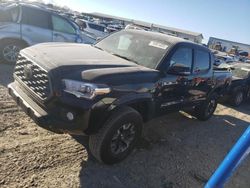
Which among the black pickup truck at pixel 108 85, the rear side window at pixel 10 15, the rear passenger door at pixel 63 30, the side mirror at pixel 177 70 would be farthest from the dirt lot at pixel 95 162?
the rear passenger door at pixel 63 30

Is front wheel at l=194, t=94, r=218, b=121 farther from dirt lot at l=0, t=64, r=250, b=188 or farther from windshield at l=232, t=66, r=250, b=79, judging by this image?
windshield at l=232, t=66, r=250, b=79

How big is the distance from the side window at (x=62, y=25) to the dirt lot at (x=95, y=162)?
375 centimetres

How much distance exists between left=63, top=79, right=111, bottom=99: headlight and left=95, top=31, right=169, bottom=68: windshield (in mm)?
1449

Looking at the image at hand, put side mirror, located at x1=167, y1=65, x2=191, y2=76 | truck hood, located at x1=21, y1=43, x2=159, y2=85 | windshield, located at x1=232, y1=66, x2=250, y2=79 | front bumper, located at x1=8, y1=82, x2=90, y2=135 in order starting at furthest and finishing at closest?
windshield, located at x1=232, y1=66, x2=250, y2=79, side mirror, located at x1=167, y1=65, x2=191, y2=76, truck hood, located at x1=21, y1=43, x2=159, y2=85, front bumper, located at x1=8, y1=82, x2=90, y2=135

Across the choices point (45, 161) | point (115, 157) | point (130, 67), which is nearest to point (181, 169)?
point (115, 157)

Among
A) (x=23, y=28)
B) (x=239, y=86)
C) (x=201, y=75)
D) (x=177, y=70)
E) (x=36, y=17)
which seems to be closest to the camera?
(x=177, y=70)

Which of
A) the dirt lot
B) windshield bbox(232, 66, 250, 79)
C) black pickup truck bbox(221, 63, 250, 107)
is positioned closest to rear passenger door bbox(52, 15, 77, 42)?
the dirt lot

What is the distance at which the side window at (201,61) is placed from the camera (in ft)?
19.0

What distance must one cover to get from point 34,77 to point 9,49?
204 inches

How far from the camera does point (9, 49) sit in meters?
8.40

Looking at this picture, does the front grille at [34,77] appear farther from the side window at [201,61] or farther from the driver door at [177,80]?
the side window at [201,61]

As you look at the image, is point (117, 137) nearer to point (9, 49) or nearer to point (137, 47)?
point (137, 47)

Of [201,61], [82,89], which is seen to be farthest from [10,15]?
[82,89]

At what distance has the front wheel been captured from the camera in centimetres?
689
